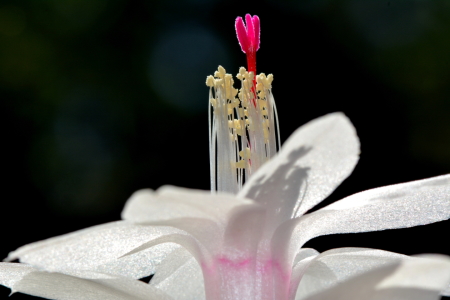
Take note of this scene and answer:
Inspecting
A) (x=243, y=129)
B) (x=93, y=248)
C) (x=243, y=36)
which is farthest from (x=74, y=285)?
(x=243, y=36)

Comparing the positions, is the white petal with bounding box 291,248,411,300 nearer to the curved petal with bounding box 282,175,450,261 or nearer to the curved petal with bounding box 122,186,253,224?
the curved petal with bounding box 282,175,450,261

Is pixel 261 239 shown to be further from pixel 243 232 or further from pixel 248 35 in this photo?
pixel 248 35

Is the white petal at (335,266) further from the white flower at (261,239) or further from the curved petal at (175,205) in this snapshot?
the curved petal at (175,205)

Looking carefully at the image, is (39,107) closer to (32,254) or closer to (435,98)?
(435,98)

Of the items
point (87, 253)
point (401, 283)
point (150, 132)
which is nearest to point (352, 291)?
point (401, 283)

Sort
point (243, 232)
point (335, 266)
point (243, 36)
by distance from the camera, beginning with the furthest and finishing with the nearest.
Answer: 1. point (243, 36)
2. point (335, 266)
3. point (243, 232)

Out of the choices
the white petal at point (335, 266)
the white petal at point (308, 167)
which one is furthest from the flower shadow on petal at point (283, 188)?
the white petal at point (335, 266)
